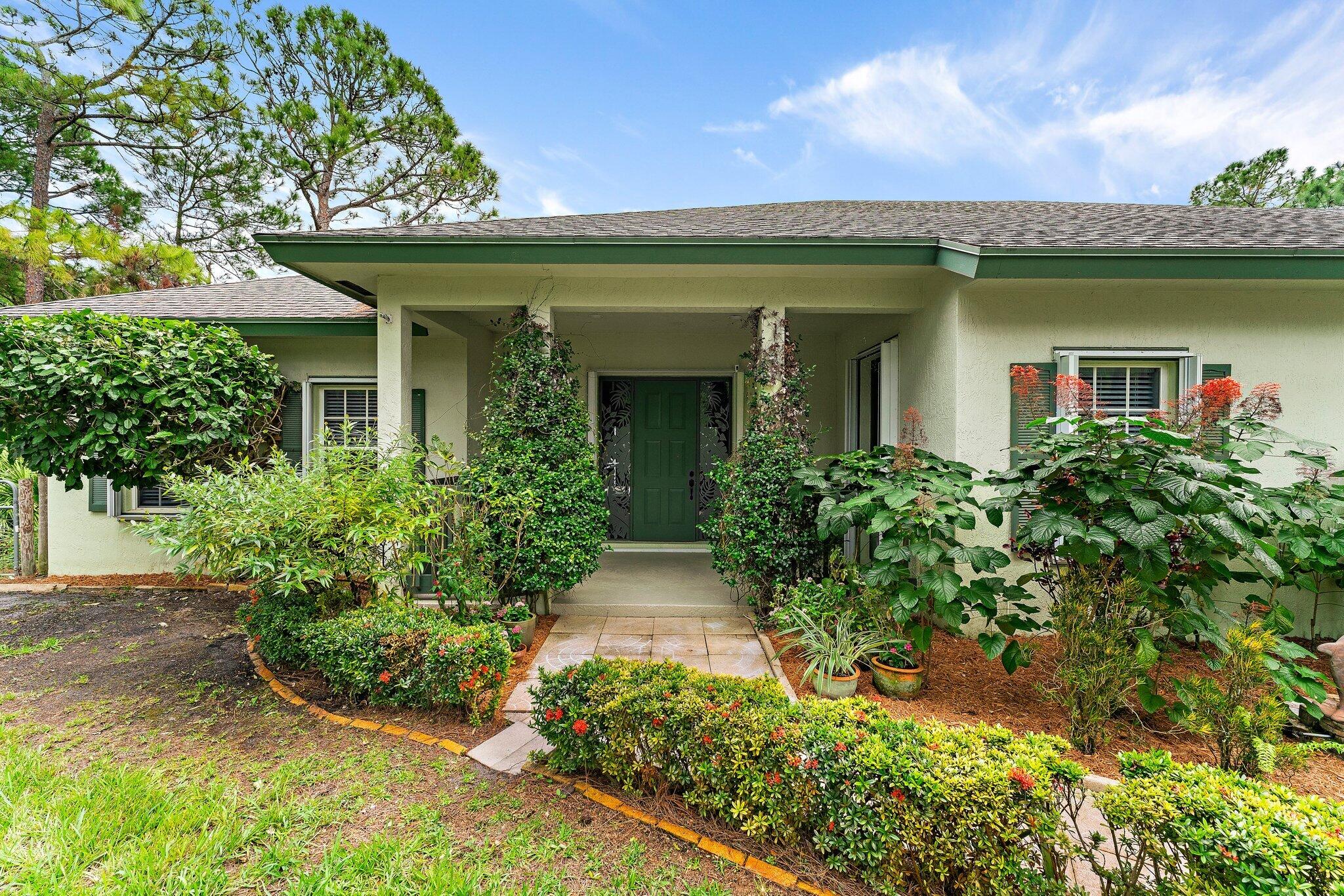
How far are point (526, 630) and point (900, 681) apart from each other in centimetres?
258

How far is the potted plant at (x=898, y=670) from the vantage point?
10.6 ft

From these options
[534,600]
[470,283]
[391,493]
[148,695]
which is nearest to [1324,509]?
[534,600]

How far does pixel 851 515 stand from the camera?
11.2 ft

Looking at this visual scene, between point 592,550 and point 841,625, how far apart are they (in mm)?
1984

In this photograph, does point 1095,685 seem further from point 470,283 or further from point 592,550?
point 470,283

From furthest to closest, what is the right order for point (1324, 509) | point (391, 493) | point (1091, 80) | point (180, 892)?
point (1091, 80)
point (391, 493)
point (1324, 509)
point (180, 892)

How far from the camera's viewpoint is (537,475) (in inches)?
167

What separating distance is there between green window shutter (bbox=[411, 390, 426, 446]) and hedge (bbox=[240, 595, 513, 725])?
2.75 metres

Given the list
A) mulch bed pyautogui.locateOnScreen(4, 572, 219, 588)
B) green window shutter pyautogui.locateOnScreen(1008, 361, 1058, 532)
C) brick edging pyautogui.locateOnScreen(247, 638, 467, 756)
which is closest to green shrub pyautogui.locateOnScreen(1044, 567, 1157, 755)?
green window shutter pyautogui.locateOnScreen(1008, 361, 1058, 532)

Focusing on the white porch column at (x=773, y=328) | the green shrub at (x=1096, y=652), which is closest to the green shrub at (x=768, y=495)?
the white porch column at (x=773, y=328)

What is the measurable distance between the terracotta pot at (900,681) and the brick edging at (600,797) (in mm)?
1591

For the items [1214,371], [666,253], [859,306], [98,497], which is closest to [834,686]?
[859,306]

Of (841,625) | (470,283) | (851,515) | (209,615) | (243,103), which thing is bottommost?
(209,615)

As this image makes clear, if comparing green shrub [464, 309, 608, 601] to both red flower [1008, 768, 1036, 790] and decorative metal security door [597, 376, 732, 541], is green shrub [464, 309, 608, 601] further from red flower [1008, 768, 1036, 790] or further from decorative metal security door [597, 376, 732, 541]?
red flower [1008, 768, 1036, 790]
